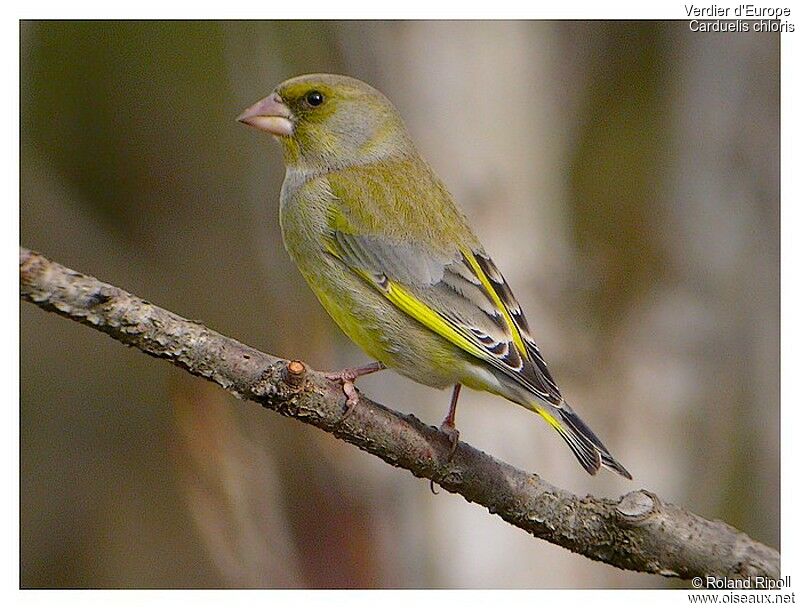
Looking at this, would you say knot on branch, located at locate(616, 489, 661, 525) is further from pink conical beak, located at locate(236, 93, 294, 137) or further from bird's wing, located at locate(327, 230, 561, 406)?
pink conical beak, located at locate(236, 93, 294, 137)

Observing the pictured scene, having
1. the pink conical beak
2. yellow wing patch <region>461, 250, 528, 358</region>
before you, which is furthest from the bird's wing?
the pink conical beak

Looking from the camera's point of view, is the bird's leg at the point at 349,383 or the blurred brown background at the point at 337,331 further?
the blurred brown background at the point at 337,331

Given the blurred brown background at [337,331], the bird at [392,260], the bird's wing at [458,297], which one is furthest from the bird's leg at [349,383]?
the blurred brown background at [337,331]

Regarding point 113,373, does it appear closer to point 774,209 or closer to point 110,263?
point 110,263

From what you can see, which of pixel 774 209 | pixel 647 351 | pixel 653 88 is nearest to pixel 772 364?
pixel 774 209

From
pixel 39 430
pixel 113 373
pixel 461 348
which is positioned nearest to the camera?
pixel 461 348

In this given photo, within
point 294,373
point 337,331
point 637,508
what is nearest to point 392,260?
point 294,373

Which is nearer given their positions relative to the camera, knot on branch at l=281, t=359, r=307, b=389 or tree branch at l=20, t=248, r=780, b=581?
tree branch at l=20, t=248, r=780, b=581

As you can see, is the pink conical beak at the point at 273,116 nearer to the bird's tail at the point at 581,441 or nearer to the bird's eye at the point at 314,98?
the bird's eye at the point at 314,98
